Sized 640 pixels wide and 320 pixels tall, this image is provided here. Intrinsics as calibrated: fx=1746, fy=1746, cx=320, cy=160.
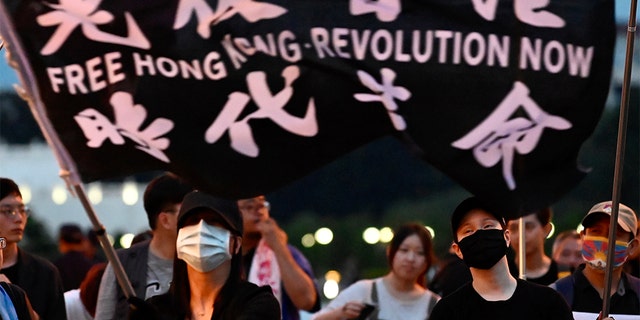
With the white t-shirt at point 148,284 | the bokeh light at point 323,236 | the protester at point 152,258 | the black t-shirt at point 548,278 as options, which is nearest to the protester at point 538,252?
the black t-shirt at point 548,278

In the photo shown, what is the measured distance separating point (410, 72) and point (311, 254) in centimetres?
2033

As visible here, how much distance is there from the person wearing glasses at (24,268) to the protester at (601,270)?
267 centimetres

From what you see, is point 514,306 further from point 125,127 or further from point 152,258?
point 152,258

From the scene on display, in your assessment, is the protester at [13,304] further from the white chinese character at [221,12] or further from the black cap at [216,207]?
the white chinese character at [221,12]

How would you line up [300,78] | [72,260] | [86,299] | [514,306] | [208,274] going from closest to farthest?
[514,306], [300,78], [208,274], [86,299], [72,260]

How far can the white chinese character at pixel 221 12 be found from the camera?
7453 millimetres

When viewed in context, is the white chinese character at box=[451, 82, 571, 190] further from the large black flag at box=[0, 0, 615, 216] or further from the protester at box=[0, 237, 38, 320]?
the protester at box=[0, 237, 38, 320]

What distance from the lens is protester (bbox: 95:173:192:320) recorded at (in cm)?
891

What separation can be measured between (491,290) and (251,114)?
4.14ft

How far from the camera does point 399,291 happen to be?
1018cm

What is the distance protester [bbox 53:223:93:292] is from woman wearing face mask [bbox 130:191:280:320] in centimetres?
487

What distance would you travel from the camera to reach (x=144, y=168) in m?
7.48

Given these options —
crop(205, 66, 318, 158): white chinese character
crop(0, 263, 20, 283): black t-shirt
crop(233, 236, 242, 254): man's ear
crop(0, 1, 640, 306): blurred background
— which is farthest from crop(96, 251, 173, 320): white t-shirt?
crop(0, 1, 640, 306): blurred background

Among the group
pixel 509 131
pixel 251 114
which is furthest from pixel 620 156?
pixel 251 114
